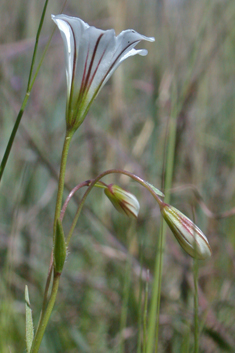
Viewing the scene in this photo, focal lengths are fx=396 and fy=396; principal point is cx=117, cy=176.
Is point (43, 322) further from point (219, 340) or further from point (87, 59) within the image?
point (219, 340)

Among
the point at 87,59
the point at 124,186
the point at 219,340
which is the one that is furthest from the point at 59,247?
the point at 124,186

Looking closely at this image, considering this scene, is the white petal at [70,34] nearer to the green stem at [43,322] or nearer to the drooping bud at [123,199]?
the drooping bud at [123,199]

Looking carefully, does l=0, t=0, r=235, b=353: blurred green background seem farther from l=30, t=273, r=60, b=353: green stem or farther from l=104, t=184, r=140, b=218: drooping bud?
l=104, t=184, r=140, b=218: drooping bud

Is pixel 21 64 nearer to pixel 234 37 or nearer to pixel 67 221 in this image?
pixel 67 221

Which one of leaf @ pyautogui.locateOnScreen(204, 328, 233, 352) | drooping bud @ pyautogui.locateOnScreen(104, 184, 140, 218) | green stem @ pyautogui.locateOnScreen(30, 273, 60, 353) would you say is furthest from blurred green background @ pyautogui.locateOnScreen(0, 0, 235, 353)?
drooping bud @ pyautogui.locateOnScreen(104, 184, 140, 218)

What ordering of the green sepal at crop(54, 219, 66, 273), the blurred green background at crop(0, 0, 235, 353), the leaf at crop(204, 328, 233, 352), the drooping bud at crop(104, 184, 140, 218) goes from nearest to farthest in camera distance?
the green sepal at crop(54, 219, 66, 273)
the drooping bud at crop(104, 184, 140, 218)
the leaf at crop(204, 328, 233, 352)
the blurred green background at crop(0, 0, 235, 353)

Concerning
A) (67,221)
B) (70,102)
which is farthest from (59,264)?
(67,221)
